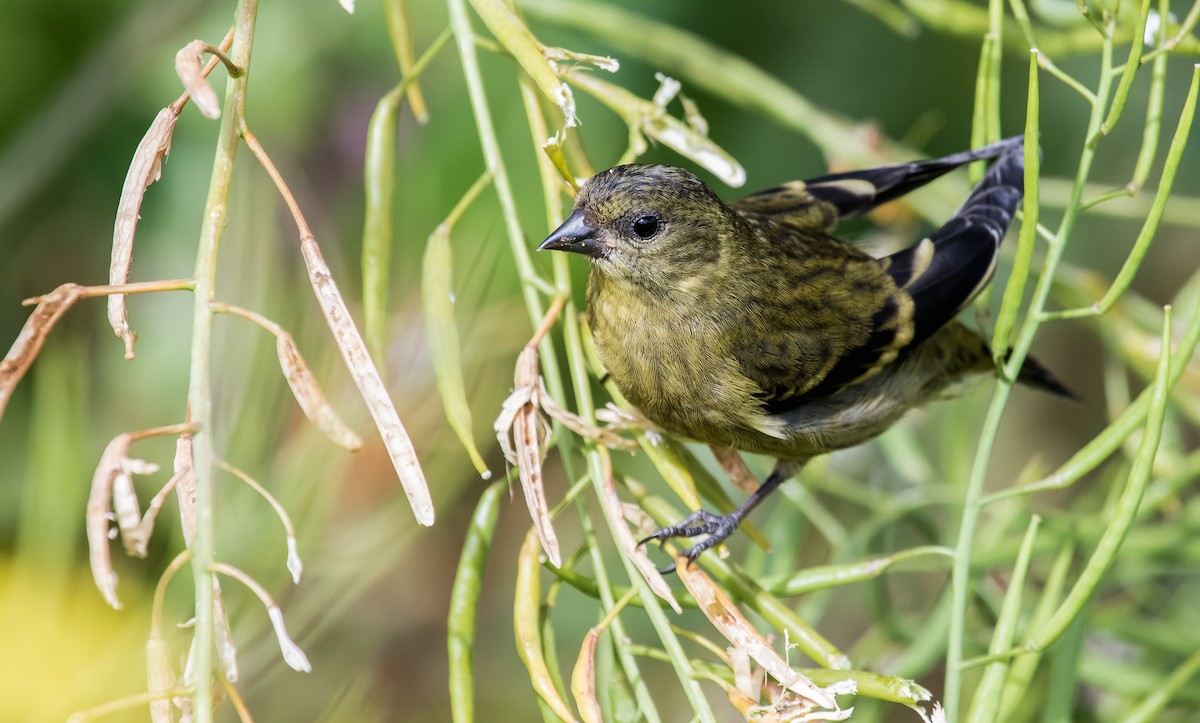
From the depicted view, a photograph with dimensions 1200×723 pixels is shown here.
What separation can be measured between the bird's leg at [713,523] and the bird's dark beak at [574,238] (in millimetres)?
492

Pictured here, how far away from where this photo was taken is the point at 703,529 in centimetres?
207

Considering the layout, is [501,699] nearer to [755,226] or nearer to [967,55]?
[755,226]

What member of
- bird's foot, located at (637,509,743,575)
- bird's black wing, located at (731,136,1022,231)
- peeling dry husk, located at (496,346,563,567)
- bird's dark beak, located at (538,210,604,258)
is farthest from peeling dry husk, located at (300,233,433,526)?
bird's black wing, located at (731,136,1022,231)

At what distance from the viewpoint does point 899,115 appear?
3.89 meters

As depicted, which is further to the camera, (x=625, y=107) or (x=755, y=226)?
(x=755, y=226)

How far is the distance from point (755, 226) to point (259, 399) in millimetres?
1026

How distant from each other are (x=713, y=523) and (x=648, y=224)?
565 millimetres

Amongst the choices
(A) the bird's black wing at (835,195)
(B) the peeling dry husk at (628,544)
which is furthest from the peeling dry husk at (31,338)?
(A) the bird's black wing at (835,195)

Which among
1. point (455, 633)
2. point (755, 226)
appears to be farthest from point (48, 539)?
point (755, 226)

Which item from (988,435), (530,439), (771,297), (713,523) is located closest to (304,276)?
(771,297)

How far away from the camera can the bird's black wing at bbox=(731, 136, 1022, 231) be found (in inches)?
101

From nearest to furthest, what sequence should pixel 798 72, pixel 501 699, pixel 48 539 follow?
pixel 48 539 < pixel 501 699 < pixel 798 72

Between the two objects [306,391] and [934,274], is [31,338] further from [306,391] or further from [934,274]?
[934,274]

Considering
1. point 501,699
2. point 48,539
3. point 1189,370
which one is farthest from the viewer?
point 501,699
